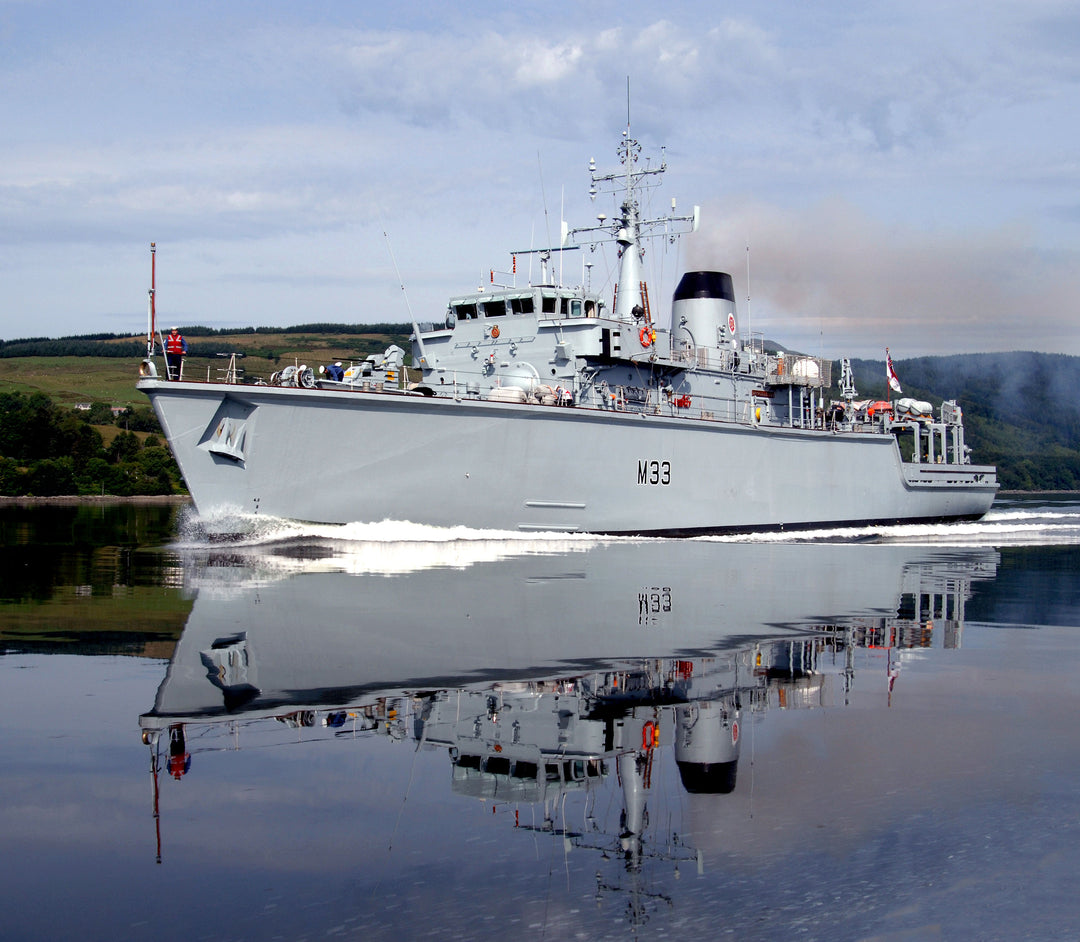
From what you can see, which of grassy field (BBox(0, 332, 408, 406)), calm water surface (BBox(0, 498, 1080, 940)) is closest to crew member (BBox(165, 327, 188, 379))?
calm water surface (BBox(0, 498, 1080, 940))

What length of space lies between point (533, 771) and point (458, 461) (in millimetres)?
16409

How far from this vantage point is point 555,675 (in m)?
8.02

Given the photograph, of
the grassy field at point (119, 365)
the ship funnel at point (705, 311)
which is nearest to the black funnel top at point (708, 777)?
the ship funnel at point (705, 311)

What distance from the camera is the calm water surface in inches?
161

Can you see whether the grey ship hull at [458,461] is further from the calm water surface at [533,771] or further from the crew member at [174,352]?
the calm water surface at [533,771]

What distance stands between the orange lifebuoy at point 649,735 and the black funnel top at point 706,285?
25759 mm

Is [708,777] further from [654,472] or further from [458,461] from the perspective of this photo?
[654,472]

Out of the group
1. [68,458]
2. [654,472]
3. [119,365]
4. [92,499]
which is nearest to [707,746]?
[654,472]

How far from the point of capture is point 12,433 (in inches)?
2798

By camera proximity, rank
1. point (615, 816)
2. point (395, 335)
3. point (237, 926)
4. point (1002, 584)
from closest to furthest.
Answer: point (237, 926), point (615, 816), point (1002, 584), point (395, 335)

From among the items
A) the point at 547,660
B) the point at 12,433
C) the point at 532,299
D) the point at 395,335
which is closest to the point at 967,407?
the point at 395,335

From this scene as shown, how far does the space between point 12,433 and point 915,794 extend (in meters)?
76.4

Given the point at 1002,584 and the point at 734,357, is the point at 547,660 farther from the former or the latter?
the point at 734,357

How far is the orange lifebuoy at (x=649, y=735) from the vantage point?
6124 millimetres
